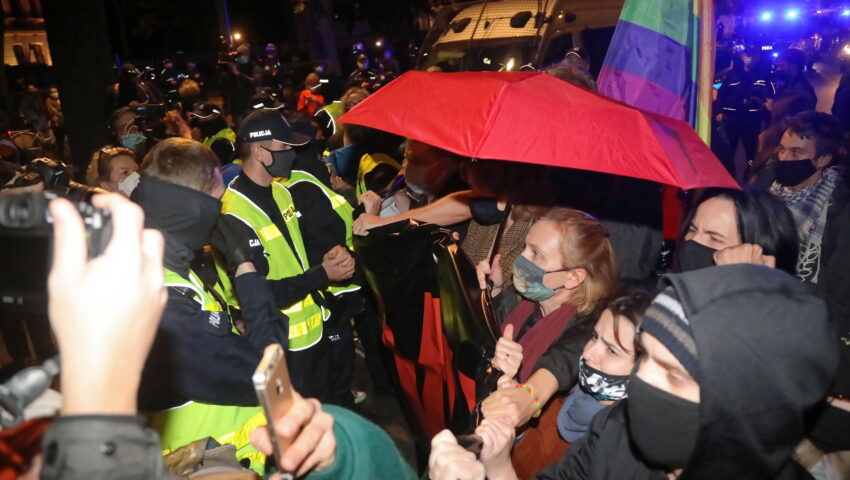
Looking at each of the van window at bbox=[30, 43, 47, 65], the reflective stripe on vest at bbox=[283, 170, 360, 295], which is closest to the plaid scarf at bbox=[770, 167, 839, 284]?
the reflective stripe on vest at bbox=[283, 170, 360, 295]

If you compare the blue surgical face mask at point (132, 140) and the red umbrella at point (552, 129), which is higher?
the red umbrella at point (552, 129)

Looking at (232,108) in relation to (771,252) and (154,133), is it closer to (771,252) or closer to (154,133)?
(154,133)

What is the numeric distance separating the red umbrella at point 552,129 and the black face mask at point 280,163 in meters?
0.63

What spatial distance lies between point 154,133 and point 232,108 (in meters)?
2.91

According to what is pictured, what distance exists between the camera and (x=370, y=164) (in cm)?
550

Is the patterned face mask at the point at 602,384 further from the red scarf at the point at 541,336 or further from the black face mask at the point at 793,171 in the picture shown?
the black face mask at the point at 793,171

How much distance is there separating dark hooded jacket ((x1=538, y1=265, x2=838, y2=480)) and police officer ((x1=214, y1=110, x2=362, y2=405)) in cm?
240

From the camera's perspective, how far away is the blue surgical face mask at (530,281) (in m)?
2.85

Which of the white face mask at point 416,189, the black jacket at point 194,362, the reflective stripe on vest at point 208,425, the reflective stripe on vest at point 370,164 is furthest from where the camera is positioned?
the reflective stripe on vest at point 370,164

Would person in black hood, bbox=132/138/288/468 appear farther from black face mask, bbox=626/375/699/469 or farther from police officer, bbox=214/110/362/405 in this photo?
black face mask, bbox=626/375/699/469

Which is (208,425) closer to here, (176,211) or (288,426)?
(176,211)

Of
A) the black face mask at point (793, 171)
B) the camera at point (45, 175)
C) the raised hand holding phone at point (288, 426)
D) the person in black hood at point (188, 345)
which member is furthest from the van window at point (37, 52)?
the raised hand holding phone at point (288, 426)

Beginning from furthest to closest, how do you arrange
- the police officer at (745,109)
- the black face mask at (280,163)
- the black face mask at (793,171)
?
1. the police officer at (745,109)
2. the black face mask at (793,171)
3. the black face mask at (280,163)

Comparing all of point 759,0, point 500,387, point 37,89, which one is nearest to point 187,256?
point 500,387
